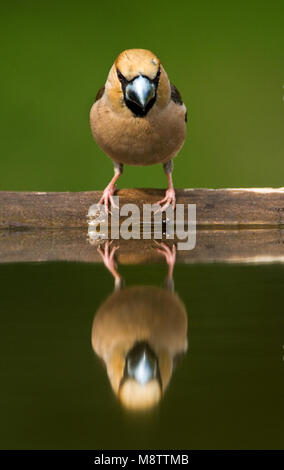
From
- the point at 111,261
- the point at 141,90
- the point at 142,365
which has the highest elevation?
the point at 141,90

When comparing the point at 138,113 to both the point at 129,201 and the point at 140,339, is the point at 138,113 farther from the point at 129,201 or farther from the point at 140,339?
the point at 140,339

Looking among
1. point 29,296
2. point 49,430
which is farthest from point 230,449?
point 29,296

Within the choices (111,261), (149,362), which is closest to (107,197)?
(111,261)

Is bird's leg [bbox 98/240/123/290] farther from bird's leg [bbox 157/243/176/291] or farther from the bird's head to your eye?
the bird's head

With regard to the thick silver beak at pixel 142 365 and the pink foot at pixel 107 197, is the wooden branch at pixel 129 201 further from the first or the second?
the thick silver beak at pixel 142 365

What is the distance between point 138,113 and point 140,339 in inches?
63.2

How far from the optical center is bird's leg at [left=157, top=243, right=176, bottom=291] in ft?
5.72

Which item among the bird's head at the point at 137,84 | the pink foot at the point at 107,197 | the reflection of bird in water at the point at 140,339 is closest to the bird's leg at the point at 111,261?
the reflection of bird in water at the point at 140,339

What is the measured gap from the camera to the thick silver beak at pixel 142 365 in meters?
0.91

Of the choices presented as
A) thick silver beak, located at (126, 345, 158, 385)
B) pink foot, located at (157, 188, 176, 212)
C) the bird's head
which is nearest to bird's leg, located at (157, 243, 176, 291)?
pink foot, located at (157, 188, 176, 212)

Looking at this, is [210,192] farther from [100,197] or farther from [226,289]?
[226,289]

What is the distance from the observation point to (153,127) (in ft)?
8.70

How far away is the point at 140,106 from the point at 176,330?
1.49 meters

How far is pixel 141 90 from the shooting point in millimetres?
2475
